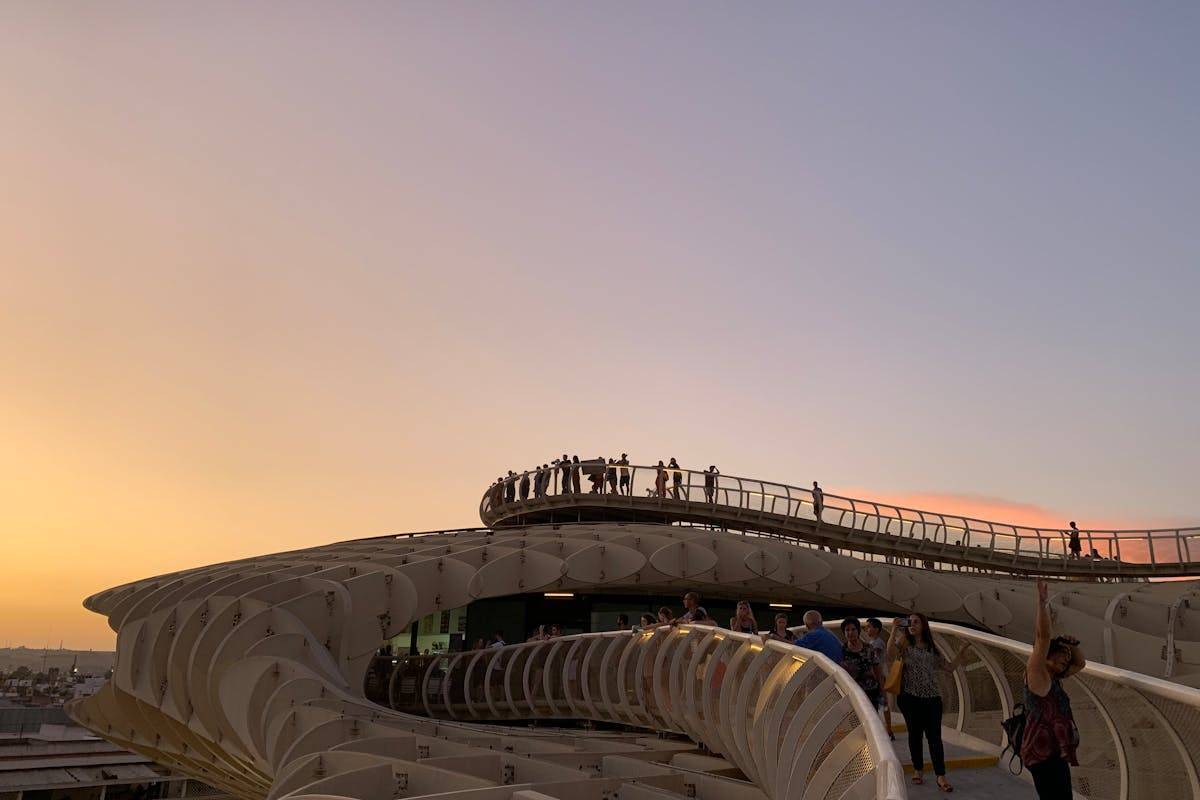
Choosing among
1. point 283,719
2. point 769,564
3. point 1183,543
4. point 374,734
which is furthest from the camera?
point 1183,543

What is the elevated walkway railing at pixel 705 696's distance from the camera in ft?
19.4

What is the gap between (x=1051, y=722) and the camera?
5812mm

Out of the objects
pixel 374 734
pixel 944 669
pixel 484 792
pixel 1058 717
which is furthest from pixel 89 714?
pixel 1058 717

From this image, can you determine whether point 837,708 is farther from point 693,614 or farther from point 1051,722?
point 693,614

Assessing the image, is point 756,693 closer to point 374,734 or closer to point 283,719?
point 374,734

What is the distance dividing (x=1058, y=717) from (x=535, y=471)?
1308 inches

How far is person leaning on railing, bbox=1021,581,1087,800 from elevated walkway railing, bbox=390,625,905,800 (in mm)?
1117

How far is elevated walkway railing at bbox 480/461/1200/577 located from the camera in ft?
117

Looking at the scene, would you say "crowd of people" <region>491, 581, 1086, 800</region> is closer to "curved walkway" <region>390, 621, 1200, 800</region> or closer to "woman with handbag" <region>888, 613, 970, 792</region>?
"woman with handbag" <region>888, 613, 970, 792</region>

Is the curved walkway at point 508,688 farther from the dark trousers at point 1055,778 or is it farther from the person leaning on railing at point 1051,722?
the dark trousers at point 1055,778

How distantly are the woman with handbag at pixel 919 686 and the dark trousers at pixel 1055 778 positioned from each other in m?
1.92

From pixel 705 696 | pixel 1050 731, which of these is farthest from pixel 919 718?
pixel 705 696

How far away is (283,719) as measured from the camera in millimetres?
16438

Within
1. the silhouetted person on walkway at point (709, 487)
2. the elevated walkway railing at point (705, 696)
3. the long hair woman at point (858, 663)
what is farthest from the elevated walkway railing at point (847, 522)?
the long hair woman at point (858, 663)
